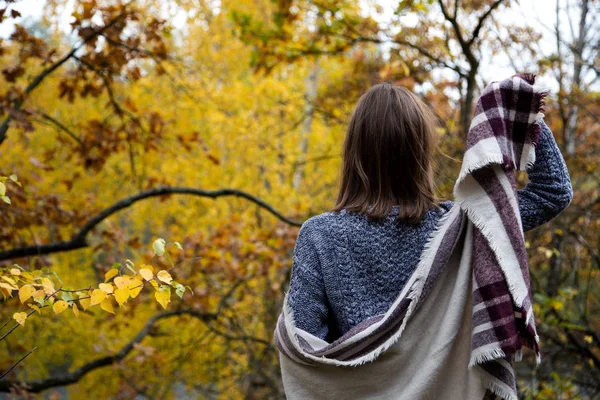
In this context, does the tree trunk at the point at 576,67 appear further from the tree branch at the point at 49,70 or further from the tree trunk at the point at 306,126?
the tree trunk at the point at 306,126

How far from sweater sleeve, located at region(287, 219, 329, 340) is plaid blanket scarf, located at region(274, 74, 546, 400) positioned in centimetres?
5

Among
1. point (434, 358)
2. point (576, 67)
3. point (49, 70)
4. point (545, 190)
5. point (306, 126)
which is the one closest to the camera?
point (434, 358)

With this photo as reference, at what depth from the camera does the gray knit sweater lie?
1709 millimetres

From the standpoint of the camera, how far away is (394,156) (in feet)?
5.91

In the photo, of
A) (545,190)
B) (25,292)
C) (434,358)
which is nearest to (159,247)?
(25,292)


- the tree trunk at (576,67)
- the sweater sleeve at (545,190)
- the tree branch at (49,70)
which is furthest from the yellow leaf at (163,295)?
the tree trunk at (576,67)

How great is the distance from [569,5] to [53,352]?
33.3 ft

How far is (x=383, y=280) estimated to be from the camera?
1721 mm

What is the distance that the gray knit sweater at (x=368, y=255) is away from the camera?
1709mm

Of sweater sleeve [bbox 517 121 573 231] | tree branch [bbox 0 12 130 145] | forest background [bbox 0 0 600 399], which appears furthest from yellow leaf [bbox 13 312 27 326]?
tree branch [bbox 0 12 130 145]

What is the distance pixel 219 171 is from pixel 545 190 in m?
9.56

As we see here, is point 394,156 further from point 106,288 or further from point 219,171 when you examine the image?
point 219,171

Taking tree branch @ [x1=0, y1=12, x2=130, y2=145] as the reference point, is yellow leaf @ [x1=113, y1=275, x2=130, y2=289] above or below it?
below

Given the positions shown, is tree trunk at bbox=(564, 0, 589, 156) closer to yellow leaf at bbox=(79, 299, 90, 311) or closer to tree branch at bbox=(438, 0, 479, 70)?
tree branch at bbox=(438, 0, 479, 70)
